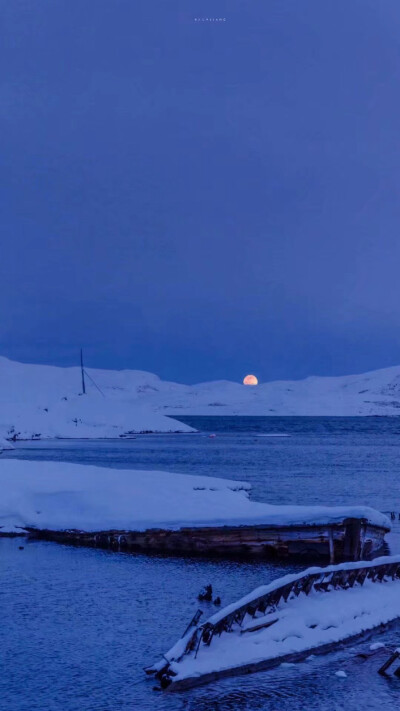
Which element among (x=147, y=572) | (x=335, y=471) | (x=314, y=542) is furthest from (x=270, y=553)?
(x=335, y=471)

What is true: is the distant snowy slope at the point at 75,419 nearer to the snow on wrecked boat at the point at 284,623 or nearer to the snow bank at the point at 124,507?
the snow bank at the point at 124,507

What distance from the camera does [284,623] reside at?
17188 mm

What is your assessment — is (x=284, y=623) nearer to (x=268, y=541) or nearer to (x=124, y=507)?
(x=268, y=541)

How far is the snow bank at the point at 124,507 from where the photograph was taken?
1097 inches

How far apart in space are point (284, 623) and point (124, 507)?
14.9 meters

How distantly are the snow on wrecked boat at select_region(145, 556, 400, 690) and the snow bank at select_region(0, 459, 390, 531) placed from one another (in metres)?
6.23

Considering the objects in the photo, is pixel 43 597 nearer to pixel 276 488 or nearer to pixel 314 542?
pixel 314 542

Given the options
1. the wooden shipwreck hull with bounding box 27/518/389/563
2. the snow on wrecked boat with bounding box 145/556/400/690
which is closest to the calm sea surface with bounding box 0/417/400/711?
the snow on wrecked boat with bounding box 145/556/400/690

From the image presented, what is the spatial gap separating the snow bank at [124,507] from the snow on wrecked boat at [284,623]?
245 inches

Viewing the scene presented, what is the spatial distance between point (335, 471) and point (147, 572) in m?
43.8

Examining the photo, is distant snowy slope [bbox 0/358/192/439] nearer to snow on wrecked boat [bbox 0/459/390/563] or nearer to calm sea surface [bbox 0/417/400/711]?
snow on wrecked boat [bbox 0/459/390/563]

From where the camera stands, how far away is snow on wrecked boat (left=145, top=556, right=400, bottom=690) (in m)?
14.9

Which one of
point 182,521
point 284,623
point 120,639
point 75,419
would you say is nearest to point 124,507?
point 182,521

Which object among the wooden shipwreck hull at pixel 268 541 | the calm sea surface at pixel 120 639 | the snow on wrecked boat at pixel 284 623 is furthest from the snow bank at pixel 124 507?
the snow on wrecked boat at pixel 284 623
